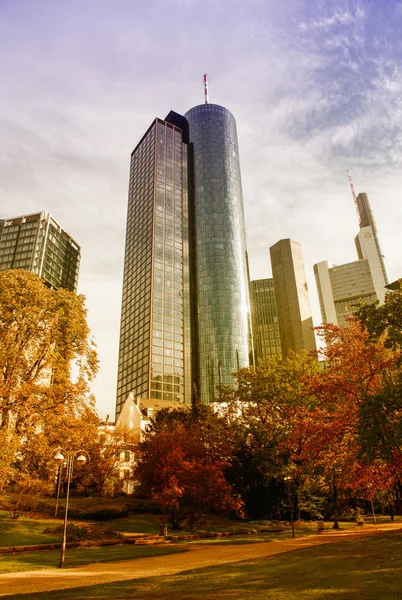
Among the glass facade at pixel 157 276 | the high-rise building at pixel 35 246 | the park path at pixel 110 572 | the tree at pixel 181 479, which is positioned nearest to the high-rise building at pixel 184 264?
the glass facade at pixel 157 276

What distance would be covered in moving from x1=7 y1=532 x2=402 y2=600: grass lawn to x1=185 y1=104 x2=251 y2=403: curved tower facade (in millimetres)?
112304

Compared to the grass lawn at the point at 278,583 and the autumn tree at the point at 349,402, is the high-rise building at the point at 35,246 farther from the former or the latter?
the grass lawn at the point at 278,583

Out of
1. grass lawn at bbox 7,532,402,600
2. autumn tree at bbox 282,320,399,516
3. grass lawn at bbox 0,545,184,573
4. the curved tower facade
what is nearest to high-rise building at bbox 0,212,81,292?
the curved tower facade

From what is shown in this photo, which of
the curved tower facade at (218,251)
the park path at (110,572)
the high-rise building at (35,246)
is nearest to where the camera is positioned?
the park path at (110,572)

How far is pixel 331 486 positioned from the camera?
135 feet

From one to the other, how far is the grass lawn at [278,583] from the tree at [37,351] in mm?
15314

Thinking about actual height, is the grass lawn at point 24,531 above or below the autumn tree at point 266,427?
below

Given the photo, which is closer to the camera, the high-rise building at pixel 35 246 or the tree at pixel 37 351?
the tree at pixel 37 351

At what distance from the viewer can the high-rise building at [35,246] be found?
17162cm

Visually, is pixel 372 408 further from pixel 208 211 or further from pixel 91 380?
pixel 208 211

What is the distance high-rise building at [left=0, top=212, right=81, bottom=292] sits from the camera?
172 meters

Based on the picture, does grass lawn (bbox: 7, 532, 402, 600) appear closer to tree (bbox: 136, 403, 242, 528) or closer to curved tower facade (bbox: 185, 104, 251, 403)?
tree (bbox: 136, 403, 242, 528)

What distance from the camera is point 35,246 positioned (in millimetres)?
172375

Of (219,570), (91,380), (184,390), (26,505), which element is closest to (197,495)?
(91,380)
